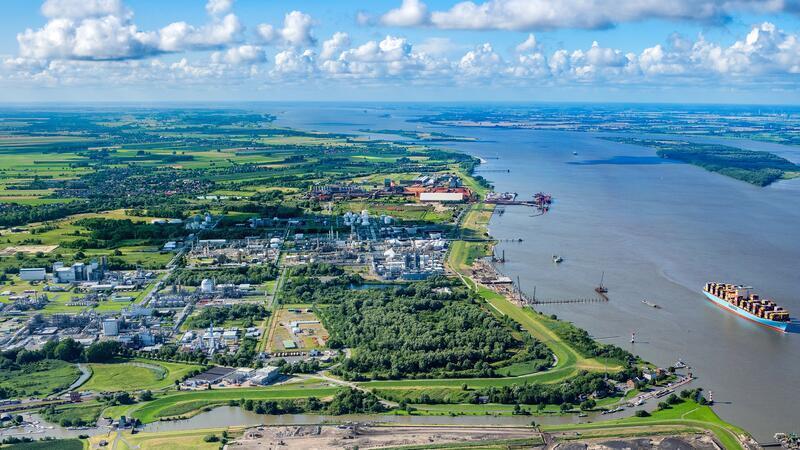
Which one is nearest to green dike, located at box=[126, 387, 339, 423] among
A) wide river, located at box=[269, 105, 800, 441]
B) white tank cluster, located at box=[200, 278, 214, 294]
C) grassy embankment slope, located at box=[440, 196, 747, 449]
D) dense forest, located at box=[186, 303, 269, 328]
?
grassy embankment slope, located at box=[440, 196, 747, 449]

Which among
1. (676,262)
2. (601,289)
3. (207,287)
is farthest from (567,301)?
(207,287)

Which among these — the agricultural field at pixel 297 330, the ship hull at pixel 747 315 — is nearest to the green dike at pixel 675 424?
the ship hull at pixel 747 315

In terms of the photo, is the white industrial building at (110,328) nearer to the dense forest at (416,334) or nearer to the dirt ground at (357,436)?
the dense forest at (416,334)

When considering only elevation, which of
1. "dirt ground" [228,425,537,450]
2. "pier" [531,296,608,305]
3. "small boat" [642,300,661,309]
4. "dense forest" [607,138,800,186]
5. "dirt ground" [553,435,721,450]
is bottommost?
"dirt ground" [228,425,537,450]

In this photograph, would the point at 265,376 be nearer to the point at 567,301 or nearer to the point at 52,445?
the point at 52,445

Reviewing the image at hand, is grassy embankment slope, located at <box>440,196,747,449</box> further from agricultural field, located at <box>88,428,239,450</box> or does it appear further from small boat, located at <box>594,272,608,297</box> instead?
agricultural field, located at <box>88,428,239,450</box>

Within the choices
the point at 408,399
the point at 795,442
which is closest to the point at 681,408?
the point at 795,442
